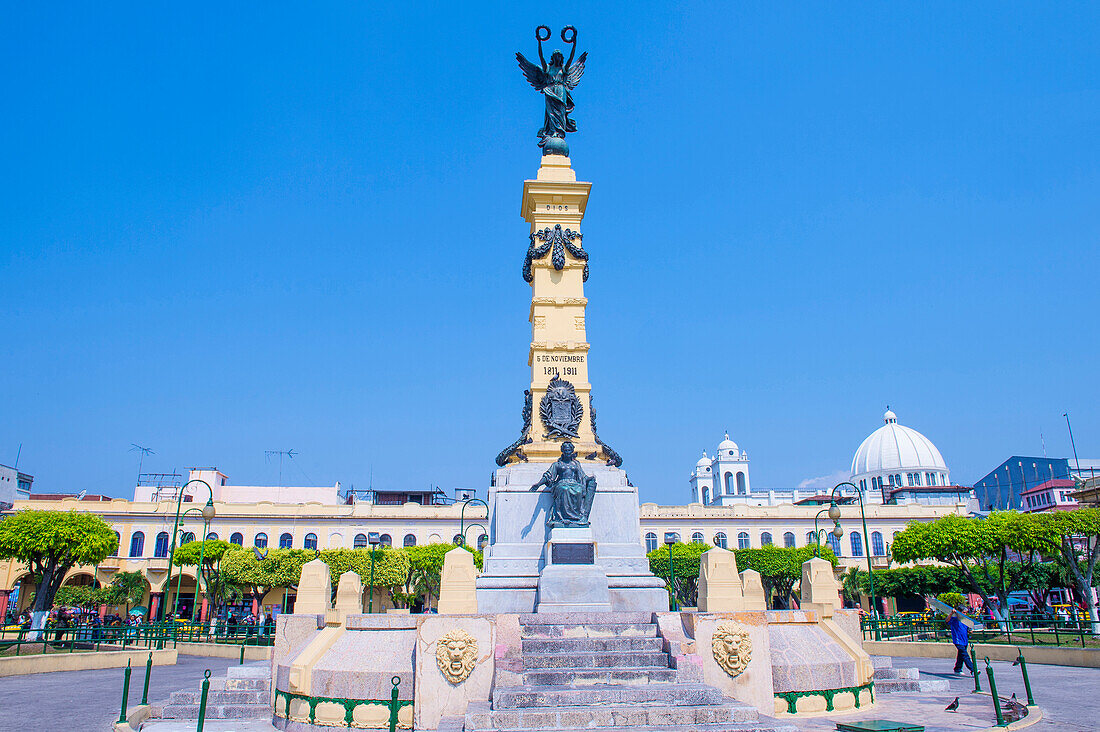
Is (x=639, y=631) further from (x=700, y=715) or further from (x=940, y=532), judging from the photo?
(x=940, y=532)

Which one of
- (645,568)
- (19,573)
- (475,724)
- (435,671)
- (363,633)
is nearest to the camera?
(475,724)

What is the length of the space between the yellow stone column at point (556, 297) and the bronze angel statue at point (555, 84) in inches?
26.3

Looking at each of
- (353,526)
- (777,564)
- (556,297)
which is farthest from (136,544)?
(556,297)

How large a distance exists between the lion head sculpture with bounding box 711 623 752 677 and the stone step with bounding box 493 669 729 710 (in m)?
1.19

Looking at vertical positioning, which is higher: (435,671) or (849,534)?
(849,534)

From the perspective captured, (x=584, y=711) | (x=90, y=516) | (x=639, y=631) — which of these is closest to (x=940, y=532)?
(x=639, y=631)

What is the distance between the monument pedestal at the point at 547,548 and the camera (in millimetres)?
16562

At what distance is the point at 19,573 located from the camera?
6175cm

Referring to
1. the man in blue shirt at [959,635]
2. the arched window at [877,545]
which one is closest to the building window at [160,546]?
the arched window at [877,545]

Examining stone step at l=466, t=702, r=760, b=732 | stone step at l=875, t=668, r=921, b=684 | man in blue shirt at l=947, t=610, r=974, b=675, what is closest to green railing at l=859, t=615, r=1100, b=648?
man in blue shirt at l=947, t=610, r=974, b=675

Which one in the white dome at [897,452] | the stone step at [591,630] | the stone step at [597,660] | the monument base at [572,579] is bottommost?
the stone step at [597,660]

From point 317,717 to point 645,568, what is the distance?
328 inches

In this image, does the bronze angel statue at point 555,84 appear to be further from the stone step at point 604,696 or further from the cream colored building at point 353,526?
the cream colored building at point 353,526

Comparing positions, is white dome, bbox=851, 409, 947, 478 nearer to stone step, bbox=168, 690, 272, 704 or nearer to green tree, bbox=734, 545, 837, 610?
green tree, bbox=734, 545, 837, 610
